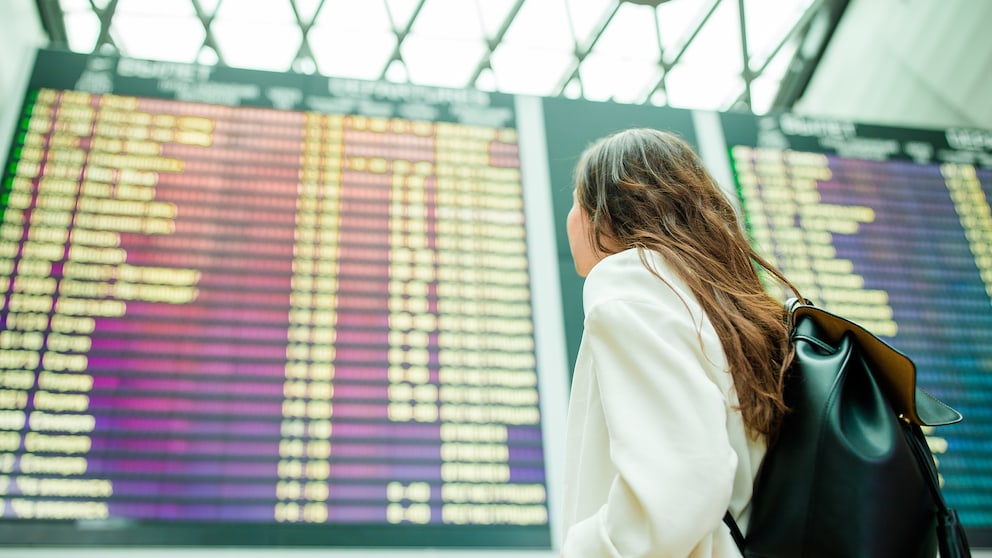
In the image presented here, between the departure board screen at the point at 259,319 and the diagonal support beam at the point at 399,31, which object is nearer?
the departure board screen at the point at 259,319

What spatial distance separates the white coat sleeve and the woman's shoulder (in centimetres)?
3

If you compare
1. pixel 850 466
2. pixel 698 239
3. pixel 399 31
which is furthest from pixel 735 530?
pixel 399 31

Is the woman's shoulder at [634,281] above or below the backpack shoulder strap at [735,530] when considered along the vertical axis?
above

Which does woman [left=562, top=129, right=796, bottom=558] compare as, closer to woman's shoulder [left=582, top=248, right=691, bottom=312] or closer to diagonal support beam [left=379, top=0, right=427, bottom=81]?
woman's shoulder [left=582, top=248, right=691, bottom=312]

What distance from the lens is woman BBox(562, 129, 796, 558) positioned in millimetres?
1192

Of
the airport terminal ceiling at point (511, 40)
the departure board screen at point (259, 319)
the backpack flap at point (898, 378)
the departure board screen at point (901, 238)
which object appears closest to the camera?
the backpack flap at point (898, 378)

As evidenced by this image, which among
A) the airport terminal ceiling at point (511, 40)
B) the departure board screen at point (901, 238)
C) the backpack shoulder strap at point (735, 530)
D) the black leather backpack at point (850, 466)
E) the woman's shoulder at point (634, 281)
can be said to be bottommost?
the backpack shoulder strap at point (735, 530)

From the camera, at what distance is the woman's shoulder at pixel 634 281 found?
1367mm

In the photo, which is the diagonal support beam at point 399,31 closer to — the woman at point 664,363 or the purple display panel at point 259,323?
the purple display panel at point 259,323

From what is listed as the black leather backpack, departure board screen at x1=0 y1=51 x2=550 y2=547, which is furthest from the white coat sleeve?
departure board screen at x1=0 y1=51 x2=550 y2=547

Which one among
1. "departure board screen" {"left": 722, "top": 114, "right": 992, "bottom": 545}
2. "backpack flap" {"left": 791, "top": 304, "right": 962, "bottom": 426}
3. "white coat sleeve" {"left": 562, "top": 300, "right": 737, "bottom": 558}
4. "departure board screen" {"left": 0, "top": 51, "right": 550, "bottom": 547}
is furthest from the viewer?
"departure board screen" {"left": 722, "top": 114, "right": 992, "bottom": 545}

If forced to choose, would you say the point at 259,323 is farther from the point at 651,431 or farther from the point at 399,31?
the point at 399,31

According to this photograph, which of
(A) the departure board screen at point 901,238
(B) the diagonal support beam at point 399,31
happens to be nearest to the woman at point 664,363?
(A) the departure board screen at point 901,238

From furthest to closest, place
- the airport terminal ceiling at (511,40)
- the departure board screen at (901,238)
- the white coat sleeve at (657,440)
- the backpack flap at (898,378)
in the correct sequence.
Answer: the airport terminal ceiling at (511,40) → the departure board screen at (901,238) → the backpack flap at (898,378) → the white coat sleeve at (657,440)
